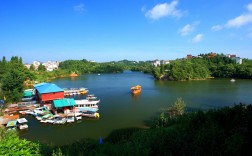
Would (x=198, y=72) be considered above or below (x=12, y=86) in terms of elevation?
above

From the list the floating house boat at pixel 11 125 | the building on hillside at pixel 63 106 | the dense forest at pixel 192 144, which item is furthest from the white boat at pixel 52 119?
the dense forest at pixel 192 144

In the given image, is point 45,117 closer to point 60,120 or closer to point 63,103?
point 60,120

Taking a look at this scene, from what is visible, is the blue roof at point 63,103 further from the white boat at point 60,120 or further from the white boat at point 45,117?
the white boat at point 60,120

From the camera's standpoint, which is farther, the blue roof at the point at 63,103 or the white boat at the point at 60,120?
the blue roof at the point at 63,103

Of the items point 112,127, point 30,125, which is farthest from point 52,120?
point 112,127

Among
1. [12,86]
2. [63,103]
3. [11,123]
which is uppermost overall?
[12,86]

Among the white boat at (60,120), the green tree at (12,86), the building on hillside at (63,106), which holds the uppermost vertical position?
the green tree at (12,86)

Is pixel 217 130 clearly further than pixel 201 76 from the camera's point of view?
No

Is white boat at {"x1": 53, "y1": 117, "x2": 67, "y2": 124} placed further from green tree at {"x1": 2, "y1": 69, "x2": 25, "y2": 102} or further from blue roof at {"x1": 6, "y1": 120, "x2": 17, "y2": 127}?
green tree at {"x1": 2, "y1": 69, "x2": 25, "y2": 102}

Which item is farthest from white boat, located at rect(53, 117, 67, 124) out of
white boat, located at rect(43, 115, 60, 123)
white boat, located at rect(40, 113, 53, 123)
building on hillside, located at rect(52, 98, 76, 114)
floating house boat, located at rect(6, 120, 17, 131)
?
floating house boat, located at rect(6, 120, 17, 131)

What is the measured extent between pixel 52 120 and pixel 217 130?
1001 centimetres

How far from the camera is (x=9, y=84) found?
16.0 metres

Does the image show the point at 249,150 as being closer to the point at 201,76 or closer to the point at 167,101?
the point at 167,101

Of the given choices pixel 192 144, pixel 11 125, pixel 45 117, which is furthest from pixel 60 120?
pixel 192 144
